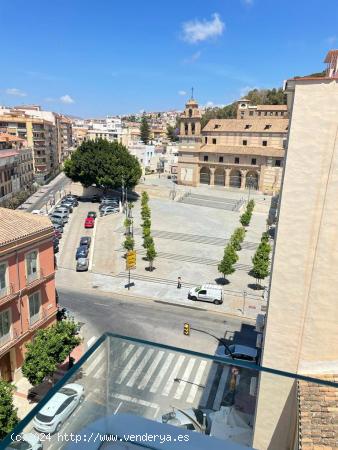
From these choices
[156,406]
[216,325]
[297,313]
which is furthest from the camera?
[216,325]

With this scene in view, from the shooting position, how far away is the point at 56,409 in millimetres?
3939

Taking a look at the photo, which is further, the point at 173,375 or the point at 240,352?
the point at 240,352

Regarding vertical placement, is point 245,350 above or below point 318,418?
below

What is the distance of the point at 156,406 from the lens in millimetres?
5691

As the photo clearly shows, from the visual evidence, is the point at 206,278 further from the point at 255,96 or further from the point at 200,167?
the point at 255,96

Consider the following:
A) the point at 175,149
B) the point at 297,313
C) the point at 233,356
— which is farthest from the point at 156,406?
the point at 175,149

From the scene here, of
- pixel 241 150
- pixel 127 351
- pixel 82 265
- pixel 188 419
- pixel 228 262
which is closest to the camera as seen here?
pixel 127 351

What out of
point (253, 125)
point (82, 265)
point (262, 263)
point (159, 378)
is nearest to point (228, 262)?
point (262, 263)

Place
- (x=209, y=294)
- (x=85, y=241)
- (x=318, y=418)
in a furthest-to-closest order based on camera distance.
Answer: (x=85, y=241), (x=209, y=294), (x=318, y=418)

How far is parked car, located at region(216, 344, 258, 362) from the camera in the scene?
2012 cm

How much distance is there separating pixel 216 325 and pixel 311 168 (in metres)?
18.5

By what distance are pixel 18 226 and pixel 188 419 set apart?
15.8m

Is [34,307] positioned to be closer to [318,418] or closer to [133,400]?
[133,400]

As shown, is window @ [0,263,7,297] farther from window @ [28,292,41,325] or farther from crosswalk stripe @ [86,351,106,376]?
crosswalk stripe @ [86,351,106,376]
